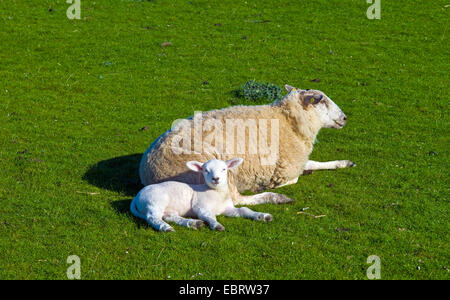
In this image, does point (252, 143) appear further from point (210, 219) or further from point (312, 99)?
point (210, 219)

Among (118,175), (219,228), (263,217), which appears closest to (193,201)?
(219,228)

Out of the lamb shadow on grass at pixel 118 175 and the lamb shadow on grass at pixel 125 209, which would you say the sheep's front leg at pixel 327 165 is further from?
the lamb shadow on grass at pixel 125 209

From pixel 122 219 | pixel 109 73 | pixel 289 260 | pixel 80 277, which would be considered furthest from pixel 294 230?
pixel 109 73

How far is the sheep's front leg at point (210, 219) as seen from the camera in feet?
25.8

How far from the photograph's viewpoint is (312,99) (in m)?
10.2

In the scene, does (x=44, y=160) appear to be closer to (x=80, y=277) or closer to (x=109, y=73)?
(x=80, y=277)

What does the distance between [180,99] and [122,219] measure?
24.4ft

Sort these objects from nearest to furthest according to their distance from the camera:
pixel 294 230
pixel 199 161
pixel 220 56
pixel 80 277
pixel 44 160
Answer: pixel 80 277 < pixel 294 230 < pixel 199 161 < pixel 44 160 < pixel 220 56

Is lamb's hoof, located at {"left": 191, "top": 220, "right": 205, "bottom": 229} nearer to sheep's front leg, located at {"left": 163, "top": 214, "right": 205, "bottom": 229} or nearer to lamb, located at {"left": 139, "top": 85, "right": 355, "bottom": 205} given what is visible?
sheep's front leg, located at {"left": 163, "top": 214, "right": 205, "bottom": 229}

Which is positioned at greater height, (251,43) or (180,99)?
(251,43)

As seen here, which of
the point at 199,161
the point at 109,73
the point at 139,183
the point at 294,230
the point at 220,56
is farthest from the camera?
the point at 220,56

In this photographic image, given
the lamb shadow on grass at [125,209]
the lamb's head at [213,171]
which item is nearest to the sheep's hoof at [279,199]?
the lamb's head at [213,171]

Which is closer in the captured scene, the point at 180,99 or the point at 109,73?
Answer: the point at 180,99

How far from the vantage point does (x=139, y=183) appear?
9.89m
